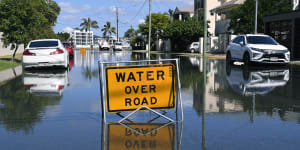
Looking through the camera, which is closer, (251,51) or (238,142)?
(238,142)

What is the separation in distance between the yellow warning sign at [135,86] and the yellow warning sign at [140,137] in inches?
22.0

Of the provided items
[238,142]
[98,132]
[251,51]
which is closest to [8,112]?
[98,132]

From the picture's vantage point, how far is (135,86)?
633 cm

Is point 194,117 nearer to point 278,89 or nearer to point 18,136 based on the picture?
point 18,136

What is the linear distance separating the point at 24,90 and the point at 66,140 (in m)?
5.66

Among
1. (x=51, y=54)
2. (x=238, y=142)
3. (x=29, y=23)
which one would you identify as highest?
(x=29, y=23)

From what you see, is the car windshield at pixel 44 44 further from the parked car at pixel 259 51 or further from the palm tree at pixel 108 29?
the palm tree at pixel 108 29

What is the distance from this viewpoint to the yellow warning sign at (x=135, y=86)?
629 cm

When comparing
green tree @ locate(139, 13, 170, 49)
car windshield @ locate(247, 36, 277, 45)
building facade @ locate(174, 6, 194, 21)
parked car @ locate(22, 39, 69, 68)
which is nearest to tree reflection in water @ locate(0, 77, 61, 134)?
parked car @ locate(22, 39, 69, 68)

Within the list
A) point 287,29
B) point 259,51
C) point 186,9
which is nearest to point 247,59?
point 259,51

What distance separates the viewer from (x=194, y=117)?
6387 millimetres

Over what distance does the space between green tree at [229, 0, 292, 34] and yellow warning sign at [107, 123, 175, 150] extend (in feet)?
112

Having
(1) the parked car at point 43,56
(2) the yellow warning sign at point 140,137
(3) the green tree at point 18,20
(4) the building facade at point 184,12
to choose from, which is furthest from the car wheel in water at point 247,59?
(4) the building facade at point 184,12

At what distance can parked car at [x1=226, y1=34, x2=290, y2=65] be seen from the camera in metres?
17.8
